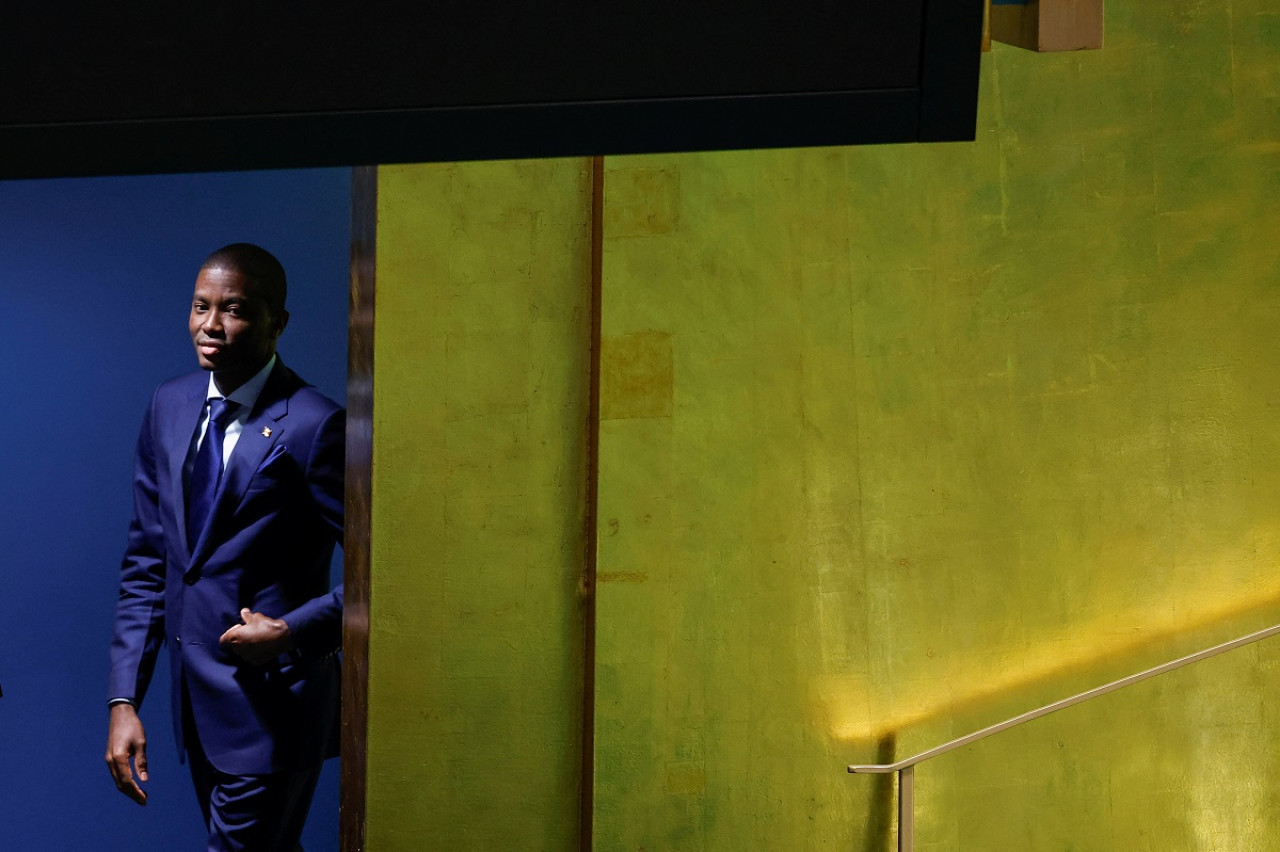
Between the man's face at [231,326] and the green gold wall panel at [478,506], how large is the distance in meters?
0.38

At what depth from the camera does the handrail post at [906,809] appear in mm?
3512

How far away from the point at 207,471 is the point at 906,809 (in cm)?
224

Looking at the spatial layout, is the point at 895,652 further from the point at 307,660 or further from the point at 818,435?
the point at 307,660

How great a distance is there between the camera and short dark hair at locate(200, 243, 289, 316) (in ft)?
13.1

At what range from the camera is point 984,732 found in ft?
11.2

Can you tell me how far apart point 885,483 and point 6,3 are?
3126mm

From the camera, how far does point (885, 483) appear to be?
12.4ft

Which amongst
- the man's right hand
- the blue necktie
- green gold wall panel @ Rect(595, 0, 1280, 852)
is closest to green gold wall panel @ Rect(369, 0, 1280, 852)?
green gold wall panel @ Rect(595, 0, 1280, 852)

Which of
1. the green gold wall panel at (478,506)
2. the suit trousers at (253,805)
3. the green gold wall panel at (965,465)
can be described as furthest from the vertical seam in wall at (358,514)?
the green gold wall panel at (965,465)

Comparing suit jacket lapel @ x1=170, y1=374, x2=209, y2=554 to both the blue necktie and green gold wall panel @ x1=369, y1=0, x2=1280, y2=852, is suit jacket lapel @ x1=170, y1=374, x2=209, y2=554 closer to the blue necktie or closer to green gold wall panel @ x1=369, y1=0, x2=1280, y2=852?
the blue necktie

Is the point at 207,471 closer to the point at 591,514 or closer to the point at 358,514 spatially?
the point at 358,514

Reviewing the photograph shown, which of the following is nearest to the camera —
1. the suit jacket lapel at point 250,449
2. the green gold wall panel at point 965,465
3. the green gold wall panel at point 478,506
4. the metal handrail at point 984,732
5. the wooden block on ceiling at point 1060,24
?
the wooden block on ceiling at point 1060,24

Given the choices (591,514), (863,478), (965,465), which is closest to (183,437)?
(591,514)

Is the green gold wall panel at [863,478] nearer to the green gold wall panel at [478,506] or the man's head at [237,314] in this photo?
the green gold wall panel at [478,506]
